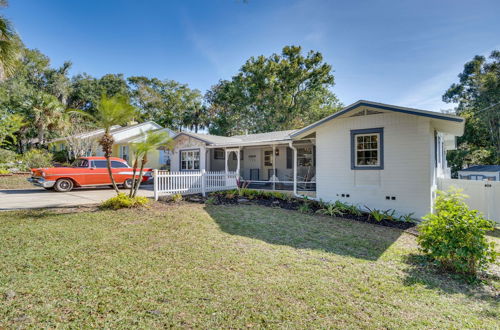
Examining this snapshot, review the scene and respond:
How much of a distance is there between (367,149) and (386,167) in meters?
0.91

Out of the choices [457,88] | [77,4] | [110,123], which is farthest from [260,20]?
[457,88]

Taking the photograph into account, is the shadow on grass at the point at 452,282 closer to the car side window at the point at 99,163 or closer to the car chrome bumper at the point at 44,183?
the car side window at the point at 99,163

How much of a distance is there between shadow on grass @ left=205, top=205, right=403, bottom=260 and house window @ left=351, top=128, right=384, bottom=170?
2.39m

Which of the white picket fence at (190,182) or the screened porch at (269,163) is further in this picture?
the screened porch at (269,163)

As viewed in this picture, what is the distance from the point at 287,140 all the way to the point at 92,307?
32.4 feet

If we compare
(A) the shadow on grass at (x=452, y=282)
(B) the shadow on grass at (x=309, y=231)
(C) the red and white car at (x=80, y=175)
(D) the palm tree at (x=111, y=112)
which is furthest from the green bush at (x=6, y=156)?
(A) the shadow on grass at (x=452, y=282)

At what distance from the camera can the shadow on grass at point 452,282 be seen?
3537 millimetres

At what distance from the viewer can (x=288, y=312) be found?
9.05 feet

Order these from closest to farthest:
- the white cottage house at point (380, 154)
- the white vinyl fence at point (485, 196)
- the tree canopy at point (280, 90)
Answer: the white cottage house at point (380, 154)
the white vinyl fence at point (485, 196)
the tree canopy at point (280, 90)

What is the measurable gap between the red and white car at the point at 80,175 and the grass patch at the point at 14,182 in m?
2.11

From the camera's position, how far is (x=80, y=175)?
1197 centimetres

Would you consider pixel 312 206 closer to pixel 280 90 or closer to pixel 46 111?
pixel 280 90

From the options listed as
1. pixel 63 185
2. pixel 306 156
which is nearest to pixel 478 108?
pixel 306 156

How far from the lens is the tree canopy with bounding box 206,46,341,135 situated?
27.5 metres
